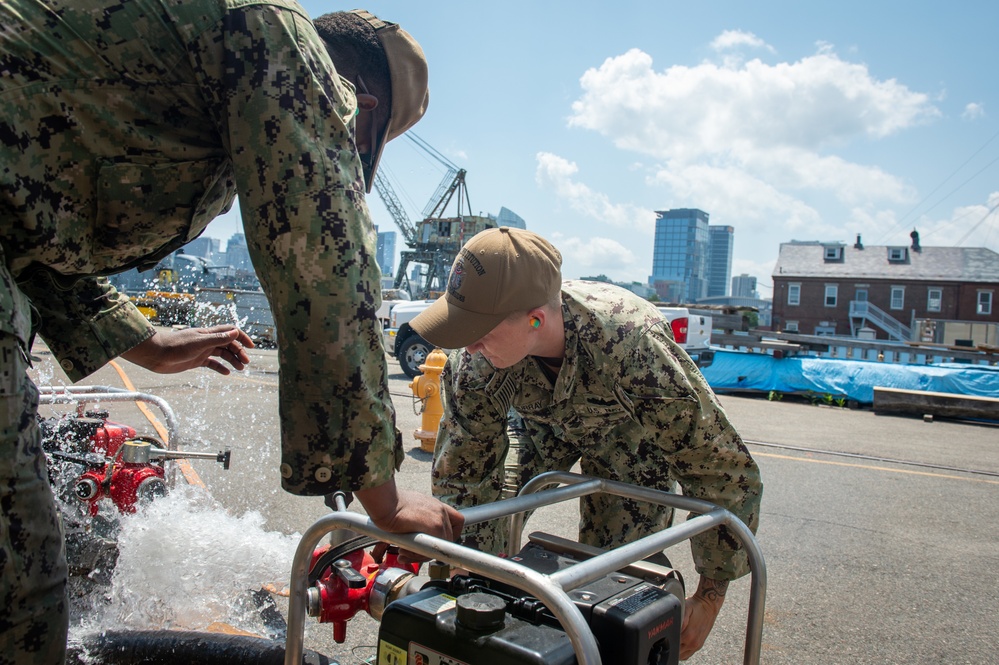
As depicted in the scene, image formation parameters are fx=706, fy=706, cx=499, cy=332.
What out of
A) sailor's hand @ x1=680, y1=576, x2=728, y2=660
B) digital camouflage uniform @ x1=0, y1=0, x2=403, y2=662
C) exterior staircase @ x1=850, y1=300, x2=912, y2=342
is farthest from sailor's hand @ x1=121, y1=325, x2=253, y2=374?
exterior staircase @ x1=850, y1=300, x2=912, y2=342

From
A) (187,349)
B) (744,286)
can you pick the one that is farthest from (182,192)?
(744,286)

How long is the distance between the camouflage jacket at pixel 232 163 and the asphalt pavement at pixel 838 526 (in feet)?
5.67

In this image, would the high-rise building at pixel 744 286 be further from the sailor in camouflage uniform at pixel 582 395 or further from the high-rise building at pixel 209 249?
the sailor in camouflage uniform at pixel 582 395

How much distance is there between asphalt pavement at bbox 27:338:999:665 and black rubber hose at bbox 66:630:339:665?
0.82 meters

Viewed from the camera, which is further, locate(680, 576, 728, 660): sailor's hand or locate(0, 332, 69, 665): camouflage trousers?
locate(680, 576, 728, 660): sailor's hand

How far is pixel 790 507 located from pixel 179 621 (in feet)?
13.9

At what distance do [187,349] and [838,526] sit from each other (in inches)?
179

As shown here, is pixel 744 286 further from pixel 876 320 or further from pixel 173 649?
pixel 173 649

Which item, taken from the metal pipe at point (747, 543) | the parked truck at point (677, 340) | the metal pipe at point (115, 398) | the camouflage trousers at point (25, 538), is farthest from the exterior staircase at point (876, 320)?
the camouflage trousers at point (25, 538)

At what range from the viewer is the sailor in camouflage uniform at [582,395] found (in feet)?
6.78

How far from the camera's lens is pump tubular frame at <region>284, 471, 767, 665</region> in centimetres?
124

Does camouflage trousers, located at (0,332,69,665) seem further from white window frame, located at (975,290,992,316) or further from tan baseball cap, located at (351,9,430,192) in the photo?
white window frame, located at (975,290,992,316)

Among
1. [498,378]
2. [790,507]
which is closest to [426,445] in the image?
[790,507]

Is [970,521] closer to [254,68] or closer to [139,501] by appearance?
[139,501]
